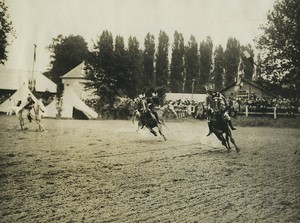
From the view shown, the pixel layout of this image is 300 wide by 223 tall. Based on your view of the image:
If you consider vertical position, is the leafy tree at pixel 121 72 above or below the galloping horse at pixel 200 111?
above

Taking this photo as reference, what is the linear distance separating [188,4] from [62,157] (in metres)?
3.66

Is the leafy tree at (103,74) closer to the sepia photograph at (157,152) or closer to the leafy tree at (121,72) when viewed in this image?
the leafy tree at (121,72)

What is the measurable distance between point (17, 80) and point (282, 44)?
9.28m

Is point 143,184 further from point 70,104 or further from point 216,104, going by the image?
point 70,104

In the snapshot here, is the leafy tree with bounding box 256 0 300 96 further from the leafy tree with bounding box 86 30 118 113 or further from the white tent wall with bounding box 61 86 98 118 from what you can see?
the white tent wall with bounding box 61 86 98 118

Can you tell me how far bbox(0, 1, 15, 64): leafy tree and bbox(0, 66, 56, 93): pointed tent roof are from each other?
4.60 feet

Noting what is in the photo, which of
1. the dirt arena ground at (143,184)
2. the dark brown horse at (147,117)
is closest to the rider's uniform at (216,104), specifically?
the dirt arena ground at (143,184)

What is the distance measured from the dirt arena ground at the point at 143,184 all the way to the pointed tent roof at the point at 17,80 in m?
1.82

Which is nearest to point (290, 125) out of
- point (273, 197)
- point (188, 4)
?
point (188, 4)

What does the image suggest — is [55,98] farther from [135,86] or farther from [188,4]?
[188,4]

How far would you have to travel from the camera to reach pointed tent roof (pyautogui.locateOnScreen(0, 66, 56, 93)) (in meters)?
8.19

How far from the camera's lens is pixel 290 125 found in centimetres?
1272

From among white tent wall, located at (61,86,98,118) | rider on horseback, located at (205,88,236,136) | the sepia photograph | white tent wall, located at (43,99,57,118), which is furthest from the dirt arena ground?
white tent wall, located at (43,99,57,118)

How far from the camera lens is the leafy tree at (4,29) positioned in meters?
5.15
